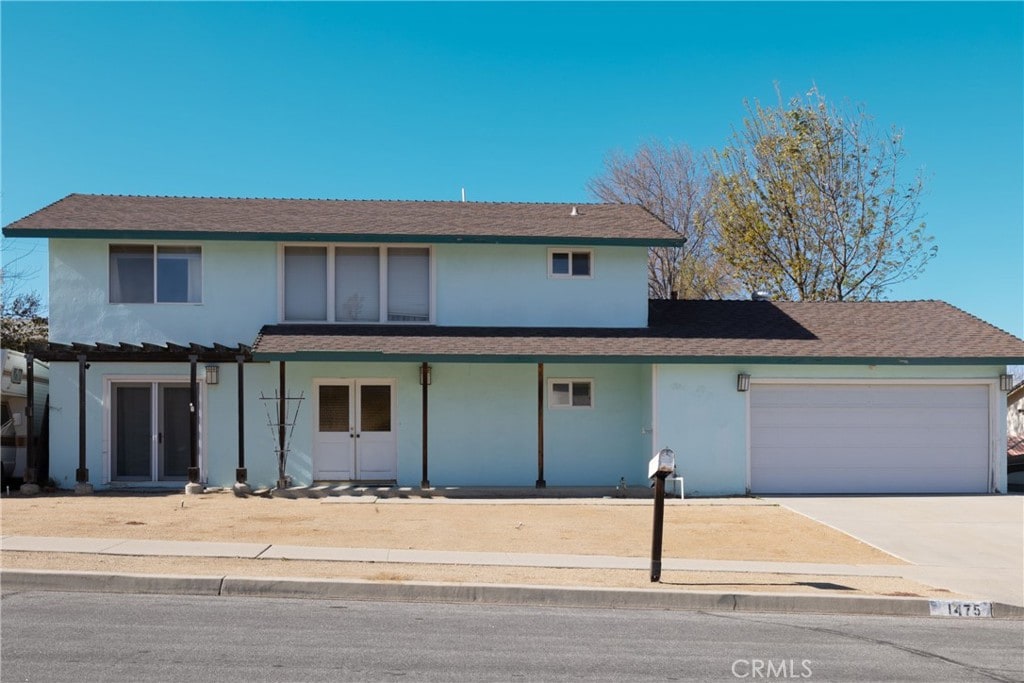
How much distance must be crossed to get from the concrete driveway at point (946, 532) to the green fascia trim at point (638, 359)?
2.57 meters

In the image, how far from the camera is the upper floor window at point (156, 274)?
1883 cm

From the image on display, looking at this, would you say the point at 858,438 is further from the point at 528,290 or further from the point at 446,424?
the point at 446,424

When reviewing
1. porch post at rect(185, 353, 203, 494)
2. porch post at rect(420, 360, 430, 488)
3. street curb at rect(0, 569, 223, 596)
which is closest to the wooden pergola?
porch post at rect(185, 353, 203, 494)

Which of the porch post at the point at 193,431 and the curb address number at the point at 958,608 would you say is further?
the porch post at the point at 193,431

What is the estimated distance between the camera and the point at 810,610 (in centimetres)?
964

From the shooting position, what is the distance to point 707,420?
18250 millimetres

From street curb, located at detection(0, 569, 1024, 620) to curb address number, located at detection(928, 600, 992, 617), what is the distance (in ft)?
0.22

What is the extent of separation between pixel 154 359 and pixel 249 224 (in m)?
3.27

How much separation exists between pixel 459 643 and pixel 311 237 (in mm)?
12275

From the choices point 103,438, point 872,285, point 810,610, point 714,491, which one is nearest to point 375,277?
point 103,438

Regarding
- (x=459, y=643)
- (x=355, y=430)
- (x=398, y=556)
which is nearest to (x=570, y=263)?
(x=355, y=430)

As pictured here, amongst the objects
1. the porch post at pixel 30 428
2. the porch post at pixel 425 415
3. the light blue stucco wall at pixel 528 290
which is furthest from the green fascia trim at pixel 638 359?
the porch post at pixel 30 428

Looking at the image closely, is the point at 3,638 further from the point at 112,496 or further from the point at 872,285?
the point at 872,285

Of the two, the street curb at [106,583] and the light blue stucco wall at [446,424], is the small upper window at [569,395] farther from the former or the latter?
the street curb at [106,583]
